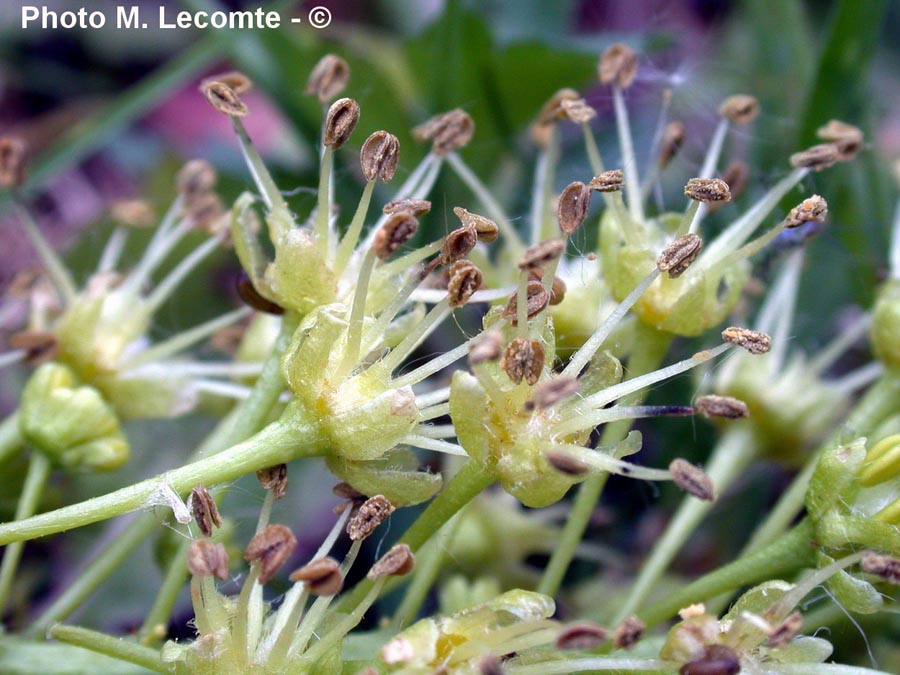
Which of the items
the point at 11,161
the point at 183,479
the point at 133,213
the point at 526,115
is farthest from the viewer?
the point at 526,115

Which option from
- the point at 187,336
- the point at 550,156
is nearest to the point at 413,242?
the point at 550,156

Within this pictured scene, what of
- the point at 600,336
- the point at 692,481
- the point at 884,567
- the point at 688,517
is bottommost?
the point at 688,517

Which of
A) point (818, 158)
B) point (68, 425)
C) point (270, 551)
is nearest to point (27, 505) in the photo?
point (68, 425)

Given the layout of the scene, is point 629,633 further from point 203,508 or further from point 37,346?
point 37,346

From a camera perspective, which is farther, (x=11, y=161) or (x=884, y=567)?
(x=11, y=161)

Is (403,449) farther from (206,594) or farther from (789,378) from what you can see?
(789,378)

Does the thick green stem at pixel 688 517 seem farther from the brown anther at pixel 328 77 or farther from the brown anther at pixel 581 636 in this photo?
the brown anther at pixel 328 77
